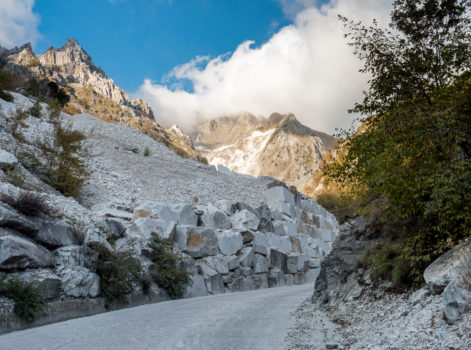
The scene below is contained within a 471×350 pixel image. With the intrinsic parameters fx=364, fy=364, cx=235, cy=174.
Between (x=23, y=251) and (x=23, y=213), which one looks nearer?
(x=23, y=251)

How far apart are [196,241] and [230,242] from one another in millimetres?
2722

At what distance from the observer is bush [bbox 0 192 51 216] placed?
10.0m

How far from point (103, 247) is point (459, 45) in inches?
419

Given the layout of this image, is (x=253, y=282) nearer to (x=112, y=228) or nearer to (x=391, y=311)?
(x=112, y=228)

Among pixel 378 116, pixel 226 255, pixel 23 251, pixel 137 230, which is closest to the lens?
pixel 378 116

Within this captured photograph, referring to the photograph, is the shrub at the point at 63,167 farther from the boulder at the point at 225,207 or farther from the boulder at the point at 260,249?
the boulder at the point at 260,249

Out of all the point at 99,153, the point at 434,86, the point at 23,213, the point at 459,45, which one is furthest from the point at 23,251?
the point at 99,153

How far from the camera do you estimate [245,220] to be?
23859 millimetres

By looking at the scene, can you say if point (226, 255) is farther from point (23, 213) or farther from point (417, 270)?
point (417, 270)

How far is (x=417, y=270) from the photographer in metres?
6.56

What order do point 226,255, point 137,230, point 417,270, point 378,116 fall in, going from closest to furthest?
point 417,270 < point 378,116 < point 137,230 < point 226,255

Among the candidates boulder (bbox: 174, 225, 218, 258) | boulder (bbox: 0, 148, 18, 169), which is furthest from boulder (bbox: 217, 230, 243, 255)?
boulder (bbox: 0, 148, 18, 169)

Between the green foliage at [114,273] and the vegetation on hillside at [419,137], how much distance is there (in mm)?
7103

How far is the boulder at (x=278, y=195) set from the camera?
3306 centimetres
